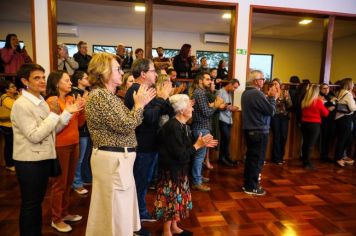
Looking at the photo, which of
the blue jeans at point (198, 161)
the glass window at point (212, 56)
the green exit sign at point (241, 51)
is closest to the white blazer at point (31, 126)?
the blue jeans at point (198, 161)

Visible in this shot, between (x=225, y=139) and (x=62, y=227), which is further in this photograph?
(x=225, y=139)

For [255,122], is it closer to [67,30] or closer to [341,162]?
[341,162]

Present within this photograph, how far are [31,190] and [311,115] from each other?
3.88 meters

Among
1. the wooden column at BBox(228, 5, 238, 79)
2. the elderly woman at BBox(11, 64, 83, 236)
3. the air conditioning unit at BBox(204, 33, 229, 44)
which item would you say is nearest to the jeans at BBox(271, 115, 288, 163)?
the wooden column at BBox(228, 5, 238, 79)

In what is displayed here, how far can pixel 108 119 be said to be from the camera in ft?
5.13

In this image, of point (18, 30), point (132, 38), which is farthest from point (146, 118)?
point (18, 30)

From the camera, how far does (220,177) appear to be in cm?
385

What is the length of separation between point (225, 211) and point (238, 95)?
2.31 meters

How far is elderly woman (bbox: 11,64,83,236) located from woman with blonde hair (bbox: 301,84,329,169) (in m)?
3.56

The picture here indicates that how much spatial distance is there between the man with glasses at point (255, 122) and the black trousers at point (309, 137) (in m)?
1.38

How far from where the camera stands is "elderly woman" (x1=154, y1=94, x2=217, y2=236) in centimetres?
207

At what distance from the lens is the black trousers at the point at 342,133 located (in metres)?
4.60

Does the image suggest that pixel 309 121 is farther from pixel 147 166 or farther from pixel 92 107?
pixel 92 107

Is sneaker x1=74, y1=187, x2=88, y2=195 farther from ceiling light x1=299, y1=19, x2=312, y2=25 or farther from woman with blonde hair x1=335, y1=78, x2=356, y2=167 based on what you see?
ceiling light x1=299, y1=19, x2=312, y2=25
